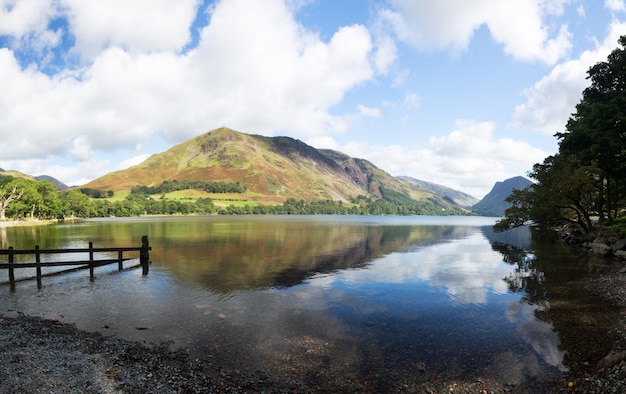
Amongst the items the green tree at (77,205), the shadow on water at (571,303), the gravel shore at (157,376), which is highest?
the green tree at (77,205)

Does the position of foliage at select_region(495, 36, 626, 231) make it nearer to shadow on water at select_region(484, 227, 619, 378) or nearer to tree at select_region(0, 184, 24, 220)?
shadow on water at select_region(484, 227, 619, 378)

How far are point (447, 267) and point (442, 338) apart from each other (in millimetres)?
23748

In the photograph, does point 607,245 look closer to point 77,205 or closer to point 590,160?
point 590,160

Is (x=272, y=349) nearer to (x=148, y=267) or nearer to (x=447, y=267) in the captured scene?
(x=148, y=267)

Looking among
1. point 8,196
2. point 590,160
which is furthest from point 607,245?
point 8,196

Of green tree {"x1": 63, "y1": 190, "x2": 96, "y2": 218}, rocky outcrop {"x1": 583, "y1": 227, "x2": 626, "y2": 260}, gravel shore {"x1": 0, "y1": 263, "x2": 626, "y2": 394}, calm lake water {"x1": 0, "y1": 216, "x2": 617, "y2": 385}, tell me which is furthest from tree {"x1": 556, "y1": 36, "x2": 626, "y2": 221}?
green tree {"x1": 63, "y1": 190, "x2": 96, "y2": 218}

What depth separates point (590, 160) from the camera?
5041cm

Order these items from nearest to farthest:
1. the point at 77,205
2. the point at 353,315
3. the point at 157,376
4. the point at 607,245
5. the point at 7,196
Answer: the point at 157,376
the point at 353,315
the point at 607,245
the point at 7,196
the point at 77,205

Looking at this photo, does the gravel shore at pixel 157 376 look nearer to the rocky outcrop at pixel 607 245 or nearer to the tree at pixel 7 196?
the rocky outcrop at pixel 607 245

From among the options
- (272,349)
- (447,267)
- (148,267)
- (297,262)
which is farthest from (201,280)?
(447,267)

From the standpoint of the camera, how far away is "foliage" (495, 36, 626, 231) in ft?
137

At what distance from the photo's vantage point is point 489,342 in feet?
52.3

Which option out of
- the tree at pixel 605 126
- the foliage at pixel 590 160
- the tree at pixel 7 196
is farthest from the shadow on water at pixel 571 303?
the tree at pixel 7 196

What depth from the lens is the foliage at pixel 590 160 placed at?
41.6m
